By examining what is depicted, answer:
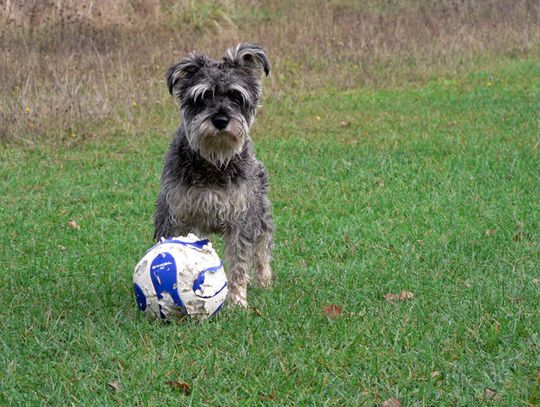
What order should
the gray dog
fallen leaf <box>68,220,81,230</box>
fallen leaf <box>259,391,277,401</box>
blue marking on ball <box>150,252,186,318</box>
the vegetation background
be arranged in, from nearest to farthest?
fallen leaf <box>259,391,277,401</box> → the vegetation background → blue marking on ball <box>150,252,186,318</box> → the gray dog → fallen leaf <box>68,220,81,230</box>

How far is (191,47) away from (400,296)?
12.1 m

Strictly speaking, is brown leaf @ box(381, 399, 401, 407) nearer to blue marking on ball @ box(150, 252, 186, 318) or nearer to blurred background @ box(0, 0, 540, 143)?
blue marking on ball @ box(150, 252, 186, 318)

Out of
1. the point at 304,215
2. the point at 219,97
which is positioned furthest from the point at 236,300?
the point at 304,215

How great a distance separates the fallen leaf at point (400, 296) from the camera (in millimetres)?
6160

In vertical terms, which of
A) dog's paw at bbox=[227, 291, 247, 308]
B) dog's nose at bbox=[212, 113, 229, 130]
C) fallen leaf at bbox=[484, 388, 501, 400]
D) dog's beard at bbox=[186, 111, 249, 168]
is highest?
dog's nose at bbox=[212, 113, 229, 130]

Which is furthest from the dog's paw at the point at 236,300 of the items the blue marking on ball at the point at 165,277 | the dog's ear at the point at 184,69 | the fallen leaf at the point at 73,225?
the fallen leaf at the point at 73,225

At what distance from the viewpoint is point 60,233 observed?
838cm

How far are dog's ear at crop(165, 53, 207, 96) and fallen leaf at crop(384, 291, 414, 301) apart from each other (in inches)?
83.1

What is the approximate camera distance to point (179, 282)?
554 cm

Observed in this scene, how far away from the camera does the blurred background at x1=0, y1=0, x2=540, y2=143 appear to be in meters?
13.3

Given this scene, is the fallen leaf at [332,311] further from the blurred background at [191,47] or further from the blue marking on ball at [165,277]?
the blurred background at [191,47]

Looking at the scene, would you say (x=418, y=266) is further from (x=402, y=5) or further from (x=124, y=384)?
(x=402, y=5)

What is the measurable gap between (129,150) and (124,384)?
7.57 m

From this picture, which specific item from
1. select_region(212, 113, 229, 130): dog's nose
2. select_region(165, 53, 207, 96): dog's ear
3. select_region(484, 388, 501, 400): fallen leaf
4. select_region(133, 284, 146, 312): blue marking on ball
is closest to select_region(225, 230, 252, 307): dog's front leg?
select_region(133, 284, 146, 312): blue marking on ball
